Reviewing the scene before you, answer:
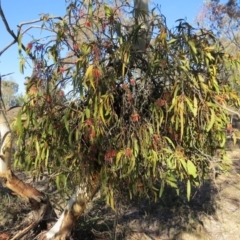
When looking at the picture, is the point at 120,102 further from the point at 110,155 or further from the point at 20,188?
the point at 20,188

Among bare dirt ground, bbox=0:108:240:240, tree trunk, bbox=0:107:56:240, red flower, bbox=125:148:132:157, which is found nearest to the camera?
red flower, bbox=125:148:132:157

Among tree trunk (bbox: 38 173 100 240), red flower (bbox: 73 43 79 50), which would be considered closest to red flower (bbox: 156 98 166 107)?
red flower (bbox: 73 43 79 50)

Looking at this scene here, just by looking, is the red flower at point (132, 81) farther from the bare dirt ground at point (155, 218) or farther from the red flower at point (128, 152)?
the bare dirt ground at point (155, 218)

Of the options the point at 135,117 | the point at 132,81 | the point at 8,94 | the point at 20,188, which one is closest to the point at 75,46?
the point at 132,81

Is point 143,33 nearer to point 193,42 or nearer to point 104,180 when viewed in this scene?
point 193,42

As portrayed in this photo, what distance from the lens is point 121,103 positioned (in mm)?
2932

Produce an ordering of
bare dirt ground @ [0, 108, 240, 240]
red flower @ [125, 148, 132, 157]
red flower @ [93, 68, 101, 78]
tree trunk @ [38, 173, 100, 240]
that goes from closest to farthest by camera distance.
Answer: red flower @ [93, 68, 101, 78] < red flower @ [125, 148, 132, 157] < tree trunk @ [38, 173, 100, 240] < bare dirt ground @ [0, 108, 240, 240]

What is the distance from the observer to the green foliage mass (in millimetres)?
2615

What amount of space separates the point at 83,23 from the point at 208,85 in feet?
3.41

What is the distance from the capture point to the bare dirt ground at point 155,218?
4.46 m

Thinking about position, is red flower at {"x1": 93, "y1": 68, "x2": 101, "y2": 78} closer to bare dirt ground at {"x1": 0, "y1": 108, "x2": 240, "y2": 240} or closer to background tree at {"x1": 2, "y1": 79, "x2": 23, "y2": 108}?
bare dirt ground at {"x1": 0, "y1": 108, "x2": 240, "y2": 240}

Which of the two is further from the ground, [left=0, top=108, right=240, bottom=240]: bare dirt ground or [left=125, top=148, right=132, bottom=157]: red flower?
[left=125, top=148, right=132, bottom=157]: red flower

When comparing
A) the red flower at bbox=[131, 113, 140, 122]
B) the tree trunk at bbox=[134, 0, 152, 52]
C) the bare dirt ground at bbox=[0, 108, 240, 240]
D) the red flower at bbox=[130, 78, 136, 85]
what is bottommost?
the bare dirt ground at bbox=[0, 108, 240, 240]

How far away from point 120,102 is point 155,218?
2.59m
